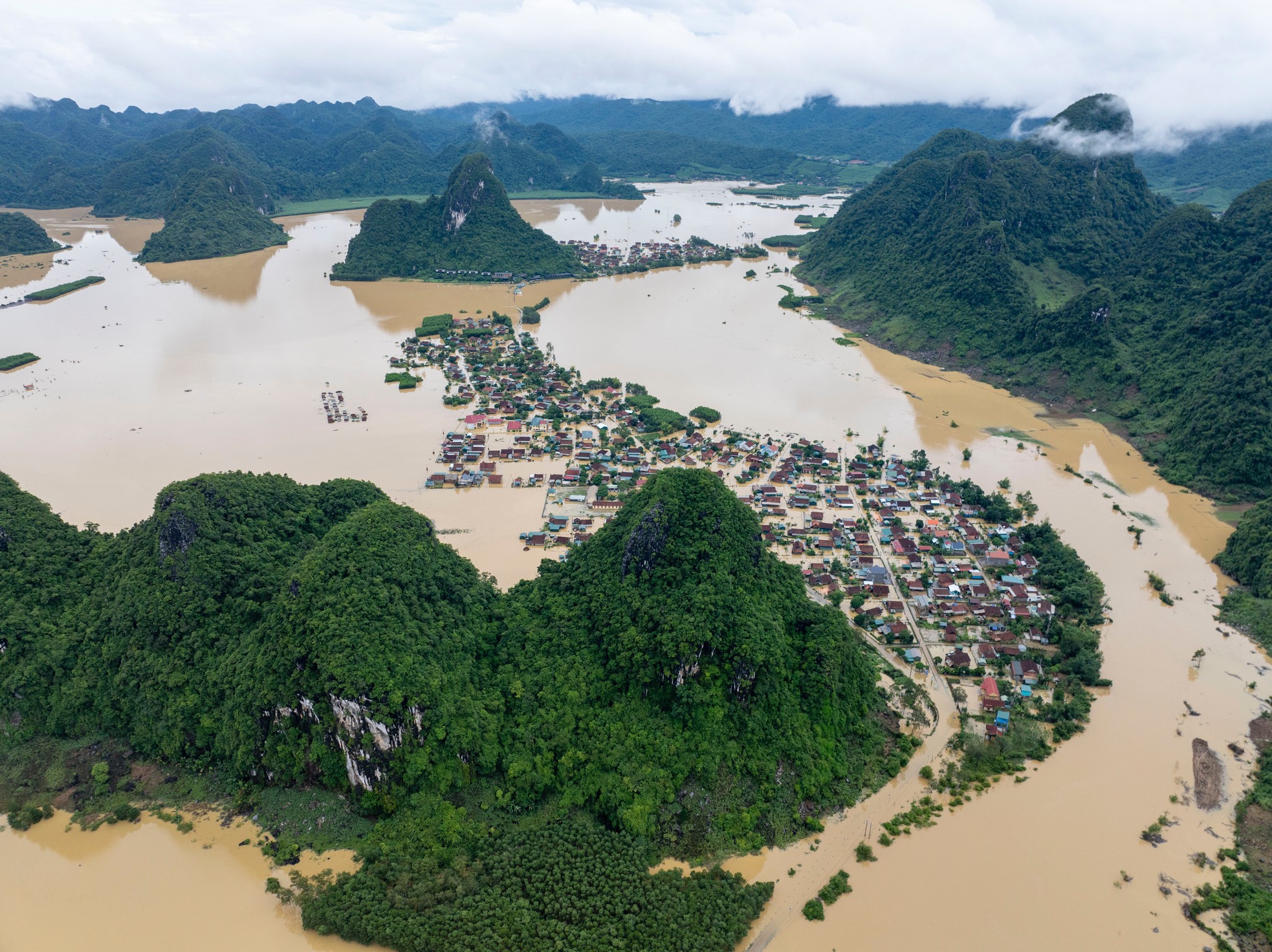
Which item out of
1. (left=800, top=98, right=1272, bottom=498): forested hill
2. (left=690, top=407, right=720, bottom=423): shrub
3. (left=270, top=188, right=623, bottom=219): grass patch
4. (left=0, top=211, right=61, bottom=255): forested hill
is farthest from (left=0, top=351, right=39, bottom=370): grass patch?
(left=270, top=188, right=623, bottom=219): grass patch

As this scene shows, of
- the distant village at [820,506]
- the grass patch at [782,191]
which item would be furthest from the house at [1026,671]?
the grass patch at [782,191]

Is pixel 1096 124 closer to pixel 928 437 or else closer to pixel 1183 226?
pixel 1183 226

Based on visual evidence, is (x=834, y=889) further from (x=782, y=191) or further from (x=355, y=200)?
(x=782, y=191)

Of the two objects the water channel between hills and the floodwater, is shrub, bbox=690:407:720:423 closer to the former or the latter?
the water channel between hills

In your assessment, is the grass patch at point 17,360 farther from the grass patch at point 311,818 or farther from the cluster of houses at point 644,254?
the cluster of houses at point 644,254

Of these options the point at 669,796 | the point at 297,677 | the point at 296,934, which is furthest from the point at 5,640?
the point at 669,796

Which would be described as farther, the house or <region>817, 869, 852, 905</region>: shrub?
the house

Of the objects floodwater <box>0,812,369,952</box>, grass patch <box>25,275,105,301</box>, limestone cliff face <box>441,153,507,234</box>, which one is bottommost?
floodwater <box>0,812,369,952</box>
